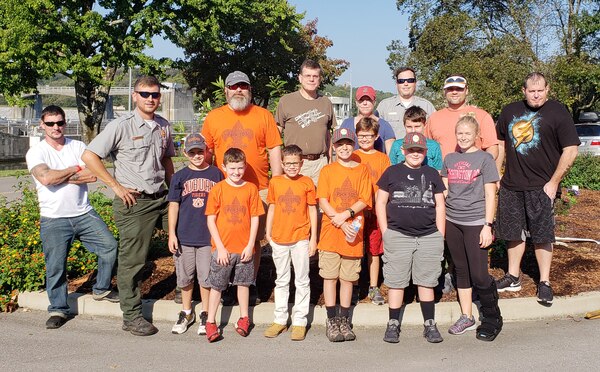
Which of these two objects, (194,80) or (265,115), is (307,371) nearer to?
(265,115)

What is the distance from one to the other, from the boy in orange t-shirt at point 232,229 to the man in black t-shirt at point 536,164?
249 cm

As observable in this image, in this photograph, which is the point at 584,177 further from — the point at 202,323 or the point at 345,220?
the point at 202,323

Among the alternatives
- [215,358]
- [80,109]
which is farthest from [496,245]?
[80,109]

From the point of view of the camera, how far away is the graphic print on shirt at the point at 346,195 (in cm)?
527

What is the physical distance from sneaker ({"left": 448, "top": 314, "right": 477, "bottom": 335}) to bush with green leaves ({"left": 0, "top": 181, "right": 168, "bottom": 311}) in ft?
12.1

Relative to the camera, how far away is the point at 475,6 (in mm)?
33781

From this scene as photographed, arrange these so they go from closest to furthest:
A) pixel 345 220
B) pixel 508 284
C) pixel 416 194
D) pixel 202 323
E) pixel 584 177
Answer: pixel 416 194
pixel 345 220
pixel 202 323
pixel 508 284
pixel 584 177

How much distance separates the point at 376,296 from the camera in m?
5.86

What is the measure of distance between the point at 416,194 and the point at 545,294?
1.67 metres

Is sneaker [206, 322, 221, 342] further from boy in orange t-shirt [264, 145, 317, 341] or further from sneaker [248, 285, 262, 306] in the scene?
sneaker [248, 285, 262, 306]

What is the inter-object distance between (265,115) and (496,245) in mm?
3392

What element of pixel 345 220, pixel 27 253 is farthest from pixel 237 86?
pixel 27 253

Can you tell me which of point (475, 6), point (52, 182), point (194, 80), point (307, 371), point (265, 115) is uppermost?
point (475, 6)

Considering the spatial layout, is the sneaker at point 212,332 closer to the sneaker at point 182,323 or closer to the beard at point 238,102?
the sneaker at point 182,323
